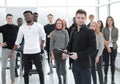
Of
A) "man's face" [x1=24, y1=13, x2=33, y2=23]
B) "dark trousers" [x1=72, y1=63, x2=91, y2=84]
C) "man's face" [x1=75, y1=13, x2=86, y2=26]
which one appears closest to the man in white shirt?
"man's face" [x1=24, y1=13, x2=33, y2=23]

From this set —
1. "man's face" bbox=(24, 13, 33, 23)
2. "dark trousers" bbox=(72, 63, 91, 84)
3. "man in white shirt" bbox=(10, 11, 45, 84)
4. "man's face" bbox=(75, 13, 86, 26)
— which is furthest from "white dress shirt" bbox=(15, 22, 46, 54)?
"man's face" bbox=(75, 13, 86, 26)

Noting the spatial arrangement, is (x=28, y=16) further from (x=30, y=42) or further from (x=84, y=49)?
(x=84, y=49)

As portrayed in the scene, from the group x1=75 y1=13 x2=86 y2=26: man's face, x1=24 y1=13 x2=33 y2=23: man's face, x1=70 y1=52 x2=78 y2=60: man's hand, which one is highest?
x1=24 y1=13 x2=33 y2=23: man's face

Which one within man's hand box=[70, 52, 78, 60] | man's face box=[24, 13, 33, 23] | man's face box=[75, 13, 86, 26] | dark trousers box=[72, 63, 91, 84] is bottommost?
dark trousers box=[72, 63, 91, 84]

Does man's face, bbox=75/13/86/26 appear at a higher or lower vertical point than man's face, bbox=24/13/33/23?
lower

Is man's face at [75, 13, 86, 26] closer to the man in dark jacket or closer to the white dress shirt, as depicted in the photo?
the man in dark jacket

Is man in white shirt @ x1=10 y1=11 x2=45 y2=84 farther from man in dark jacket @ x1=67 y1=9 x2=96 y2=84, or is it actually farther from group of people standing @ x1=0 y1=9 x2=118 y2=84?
man in dark jacket @ x1=67 y1=9 x2=96 y2=84

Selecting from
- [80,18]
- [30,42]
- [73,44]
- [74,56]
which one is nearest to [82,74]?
[74,56]

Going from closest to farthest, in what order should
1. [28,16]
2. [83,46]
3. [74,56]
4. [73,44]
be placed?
[74,56] < [83,46] < [73,44] < [28,16]

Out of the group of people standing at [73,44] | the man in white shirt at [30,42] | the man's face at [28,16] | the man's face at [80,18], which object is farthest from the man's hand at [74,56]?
the man's face at [28,16]

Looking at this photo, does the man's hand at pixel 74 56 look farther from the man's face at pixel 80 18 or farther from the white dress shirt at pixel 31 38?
the white dress shirt at pixel 31 38

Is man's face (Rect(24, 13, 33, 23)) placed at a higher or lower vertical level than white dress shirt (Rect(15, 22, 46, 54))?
higher

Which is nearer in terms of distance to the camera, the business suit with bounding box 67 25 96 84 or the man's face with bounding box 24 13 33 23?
the business suit with bounding box 67 25 96 84

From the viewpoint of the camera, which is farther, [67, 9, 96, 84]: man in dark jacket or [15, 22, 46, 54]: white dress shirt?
[15, 22, 46, 54]: white dress shirt
